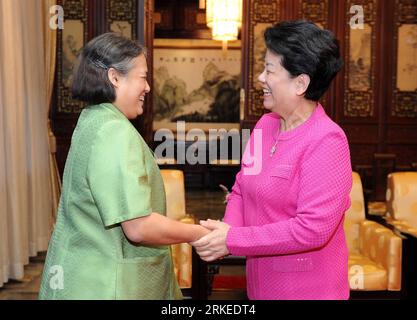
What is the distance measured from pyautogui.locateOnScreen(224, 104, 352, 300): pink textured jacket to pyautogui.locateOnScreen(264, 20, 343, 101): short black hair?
13 centimetres

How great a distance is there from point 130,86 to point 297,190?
1.95ft

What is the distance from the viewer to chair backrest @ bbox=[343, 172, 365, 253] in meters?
4.03

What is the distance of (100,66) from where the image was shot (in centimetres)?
171

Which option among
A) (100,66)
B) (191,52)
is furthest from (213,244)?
(191,52)

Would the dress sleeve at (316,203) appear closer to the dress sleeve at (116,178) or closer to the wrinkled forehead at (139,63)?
the dress sleeve at (116,178)

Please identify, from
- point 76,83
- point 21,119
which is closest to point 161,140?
point 21,119

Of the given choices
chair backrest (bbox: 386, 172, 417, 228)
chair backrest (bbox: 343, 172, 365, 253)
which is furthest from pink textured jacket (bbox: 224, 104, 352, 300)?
chair backrest (bbox: 386, 172, 417, 228)

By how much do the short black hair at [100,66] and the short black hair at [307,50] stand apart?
0.46m

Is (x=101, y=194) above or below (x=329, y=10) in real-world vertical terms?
below

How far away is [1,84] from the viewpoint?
4.72 m

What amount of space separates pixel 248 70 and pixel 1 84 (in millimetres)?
4849

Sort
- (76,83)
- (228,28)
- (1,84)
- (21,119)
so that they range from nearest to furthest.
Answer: (76,83) → (1,84) → (21,119) → (228,28)

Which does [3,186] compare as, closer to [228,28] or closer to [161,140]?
[228,28]

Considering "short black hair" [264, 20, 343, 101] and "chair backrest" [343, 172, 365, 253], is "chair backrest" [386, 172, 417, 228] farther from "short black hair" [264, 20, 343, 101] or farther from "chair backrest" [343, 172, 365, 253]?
"short black hair" [264, 20, 343, 101]
